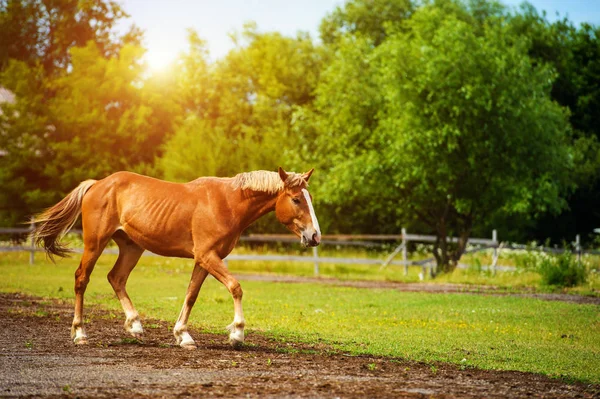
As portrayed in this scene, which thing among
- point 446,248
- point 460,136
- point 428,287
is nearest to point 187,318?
point 428,287

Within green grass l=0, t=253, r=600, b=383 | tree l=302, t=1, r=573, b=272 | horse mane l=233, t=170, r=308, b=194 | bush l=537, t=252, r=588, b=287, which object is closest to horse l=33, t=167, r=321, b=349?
horse mane l=233, t=170, r=308, b=194

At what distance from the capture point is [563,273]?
2502 cm

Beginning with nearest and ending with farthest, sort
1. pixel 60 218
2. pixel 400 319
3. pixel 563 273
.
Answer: pixel 60 218 → pixel 400 319 → pixel 563 273

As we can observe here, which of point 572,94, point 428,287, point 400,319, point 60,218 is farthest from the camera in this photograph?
point 572,94

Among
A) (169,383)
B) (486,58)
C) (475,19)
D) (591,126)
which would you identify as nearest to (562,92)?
(591,126)

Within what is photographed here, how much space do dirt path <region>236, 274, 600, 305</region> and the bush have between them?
1.57 metres

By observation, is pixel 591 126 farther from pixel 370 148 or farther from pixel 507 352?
pixel 507 352

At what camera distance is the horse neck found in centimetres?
1148

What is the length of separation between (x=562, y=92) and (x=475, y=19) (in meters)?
7.49

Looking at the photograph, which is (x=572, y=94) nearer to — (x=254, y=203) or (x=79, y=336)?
(x=254, y=203)

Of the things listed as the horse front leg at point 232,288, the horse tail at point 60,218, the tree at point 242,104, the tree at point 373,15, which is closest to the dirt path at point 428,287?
the tree at point 242,104

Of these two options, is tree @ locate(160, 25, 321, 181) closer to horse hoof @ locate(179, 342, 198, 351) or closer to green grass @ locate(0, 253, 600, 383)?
green grass @ locate(0, 253, 600, 383)

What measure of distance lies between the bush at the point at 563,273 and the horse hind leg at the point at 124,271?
1580 centimetres

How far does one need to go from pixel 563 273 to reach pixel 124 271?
52.9 ft
